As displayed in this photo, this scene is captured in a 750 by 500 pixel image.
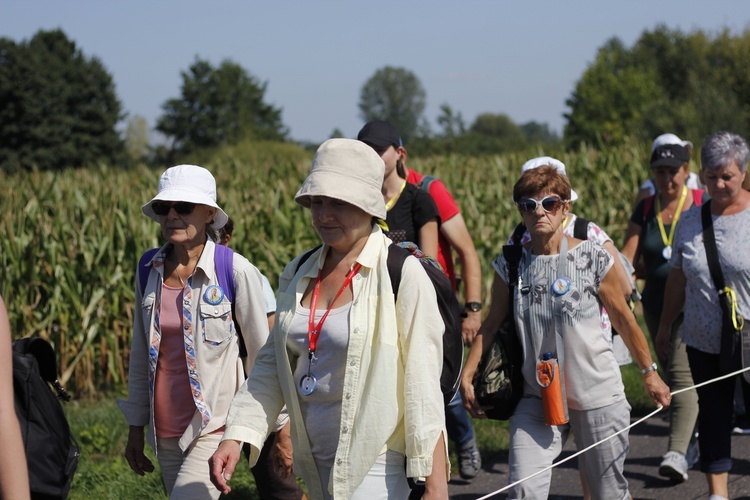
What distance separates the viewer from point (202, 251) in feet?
13.3

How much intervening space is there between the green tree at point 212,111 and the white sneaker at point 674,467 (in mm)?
85525

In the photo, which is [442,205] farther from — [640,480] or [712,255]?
[640,480]

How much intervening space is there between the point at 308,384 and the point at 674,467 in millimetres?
3559

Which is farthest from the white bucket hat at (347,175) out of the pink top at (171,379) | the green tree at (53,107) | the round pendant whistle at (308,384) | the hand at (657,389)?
the green tree at (53,107)

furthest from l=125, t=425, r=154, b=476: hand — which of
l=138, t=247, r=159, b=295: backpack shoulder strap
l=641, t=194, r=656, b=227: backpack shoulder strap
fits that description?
l=641, t=194, r=656, b=227: backpack shoulder strap

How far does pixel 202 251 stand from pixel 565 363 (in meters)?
1.76

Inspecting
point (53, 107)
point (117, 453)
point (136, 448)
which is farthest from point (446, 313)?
point (53, 107)

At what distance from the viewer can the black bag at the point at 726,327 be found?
489 centimetres

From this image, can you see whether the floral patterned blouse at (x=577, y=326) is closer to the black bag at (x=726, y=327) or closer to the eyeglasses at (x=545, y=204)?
the eyeglasses at (x=545, y=204)

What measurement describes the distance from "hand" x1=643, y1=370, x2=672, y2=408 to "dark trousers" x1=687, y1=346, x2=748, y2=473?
2.58 ft

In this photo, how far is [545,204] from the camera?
4.35 m

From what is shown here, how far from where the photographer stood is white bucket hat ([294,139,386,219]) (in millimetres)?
3039

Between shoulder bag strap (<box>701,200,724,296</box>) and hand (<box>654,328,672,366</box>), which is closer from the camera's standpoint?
shoulder bag strap (<box>701,200,724,296</box>)

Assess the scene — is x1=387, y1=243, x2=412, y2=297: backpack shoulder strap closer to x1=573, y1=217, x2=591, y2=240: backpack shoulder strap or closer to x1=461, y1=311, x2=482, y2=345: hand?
x1=573, y1=217, x2=591, y2=240: backpack shoulder strap
